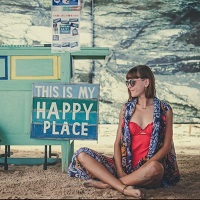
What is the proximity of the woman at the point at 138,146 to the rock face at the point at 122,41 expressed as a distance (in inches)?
177

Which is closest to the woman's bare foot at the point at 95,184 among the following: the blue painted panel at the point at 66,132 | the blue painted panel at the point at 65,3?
the blue painted panel at the point at 66,132

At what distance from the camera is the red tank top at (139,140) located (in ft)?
11.2

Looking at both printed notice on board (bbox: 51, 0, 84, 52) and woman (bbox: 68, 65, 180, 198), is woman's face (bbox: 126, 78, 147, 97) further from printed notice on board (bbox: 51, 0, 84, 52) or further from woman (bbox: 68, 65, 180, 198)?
printed notice on board (bbox: 51, 0, 84, 52)

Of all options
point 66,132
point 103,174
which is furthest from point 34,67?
point 103,174

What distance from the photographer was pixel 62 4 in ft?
14.3

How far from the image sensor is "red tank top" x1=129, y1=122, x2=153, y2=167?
11.2ft

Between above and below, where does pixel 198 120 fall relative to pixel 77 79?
below

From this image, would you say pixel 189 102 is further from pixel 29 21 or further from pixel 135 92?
pixel 135 92

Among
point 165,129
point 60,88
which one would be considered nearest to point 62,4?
point 60,88

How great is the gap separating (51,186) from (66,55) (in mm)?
1282

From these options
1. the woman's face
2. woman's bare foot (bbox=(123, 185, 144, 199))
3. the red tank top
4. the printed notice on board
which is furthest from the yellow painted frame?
woman's bare foot (bbox=(123, 185, 144, 199))

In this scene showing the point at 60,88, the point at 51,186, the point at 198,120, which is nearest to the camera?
the point at 51,186

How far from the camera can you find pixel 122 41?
809 centimetres

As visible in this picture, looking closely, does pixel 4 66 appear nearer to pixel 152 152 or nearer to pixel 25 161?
pixel 25 161
